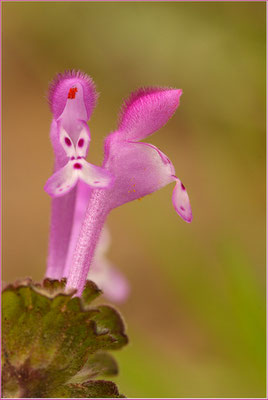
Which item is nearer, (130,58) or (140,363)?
(140,363)

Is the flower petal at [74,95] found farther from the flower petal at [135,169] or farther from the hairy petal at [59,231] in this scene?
the hairy petal at [59,231]

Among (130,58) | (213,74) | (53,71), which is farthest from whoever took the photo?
(53,71)

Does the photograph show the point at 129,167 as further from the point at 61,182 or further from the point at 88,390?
the point at 88,390

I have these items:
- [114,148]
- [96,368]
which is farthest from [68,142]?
[96,368]

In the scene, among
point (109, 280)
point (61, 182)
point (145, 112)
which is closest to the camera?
point (61, 182)

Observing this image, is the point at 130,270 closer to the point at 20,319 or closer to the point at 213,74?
the point at 213,74

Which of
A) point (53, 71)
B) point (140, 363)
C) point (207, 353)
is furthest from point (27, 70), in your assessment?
A: point (140, 363)
